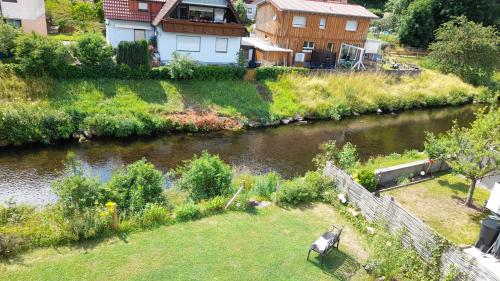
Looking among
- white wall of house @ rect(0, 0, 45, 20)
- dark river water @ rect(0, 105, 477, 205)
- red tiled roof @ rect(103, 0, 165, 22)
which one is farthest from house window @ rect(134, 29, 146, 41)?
dark river water @ rect(0, 105, 477, 205)

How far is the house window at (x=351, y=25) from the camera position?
133ft

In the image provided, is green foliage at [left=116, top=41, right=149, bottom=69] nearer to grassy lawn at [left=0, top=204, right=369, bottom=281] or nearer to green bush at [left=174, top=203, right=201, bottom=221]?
green bush at [left=174, top=203, right=201, bottom=221]

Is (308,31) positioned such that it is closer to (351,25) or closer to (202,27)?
(351,25)

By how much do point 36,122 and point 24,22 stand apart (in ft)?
51.9

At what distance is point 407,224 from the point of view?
43.7ft

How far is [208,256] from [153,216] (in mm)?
2952

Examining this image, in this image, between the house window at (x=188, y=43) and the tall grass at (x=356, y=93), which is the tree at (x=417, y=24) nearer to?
the tall grass at (x=356, y=93)

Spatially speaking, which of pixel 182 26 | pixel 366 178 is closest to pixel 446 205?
pixel 366 178

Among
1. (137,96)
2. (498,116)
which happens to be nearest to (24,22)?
(137,96)

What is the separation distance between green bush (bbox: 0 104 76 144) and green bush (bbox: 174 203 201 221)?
12.6 m

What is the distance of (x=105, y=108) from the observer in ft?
81.6

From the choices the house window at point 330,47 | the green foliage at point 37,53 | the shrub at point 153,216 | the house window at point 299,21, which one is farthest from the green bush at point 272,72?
the shrub at point 153,216

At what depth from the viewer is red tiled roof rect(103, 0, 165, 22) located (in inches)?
1253

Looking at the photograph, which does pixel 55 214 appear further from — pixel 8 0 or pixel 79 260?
pixel 8 0
